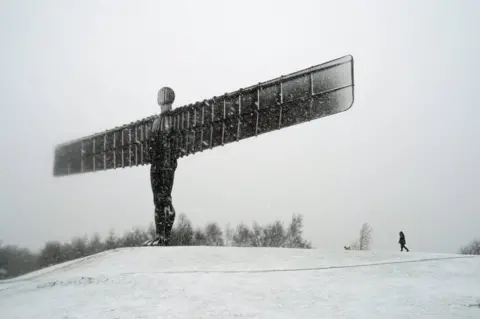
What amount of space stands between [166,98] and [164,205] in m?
3.88

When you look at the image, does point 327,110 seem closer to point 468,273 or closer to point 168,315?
point 468,273

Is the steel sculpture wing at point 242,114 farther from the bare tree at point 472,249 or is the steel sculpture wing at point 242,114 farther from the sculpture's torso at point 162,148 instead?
the bare tree at point 472,249

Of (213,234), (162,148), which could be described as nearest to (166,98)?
(162,148)

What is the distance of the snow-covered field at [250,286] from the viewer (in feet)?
30.8

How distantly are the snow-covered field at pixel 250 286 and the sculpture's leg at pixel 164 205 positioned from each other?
0.78 metres

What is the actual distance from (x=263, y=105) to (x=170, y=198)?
184 inches

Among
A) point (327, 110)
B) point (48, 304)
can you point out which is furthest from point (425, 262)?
point (48, 304)

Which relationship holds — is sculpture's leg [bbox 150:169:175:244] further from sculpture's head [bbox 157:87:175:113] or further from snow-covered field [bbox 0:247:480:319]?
sculpture's head [bbox 157:87:175:113]

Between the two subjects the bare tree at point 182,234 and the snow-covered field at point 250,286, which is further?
the bare tree at point 182,234

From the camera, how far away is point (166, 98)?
56.4ft

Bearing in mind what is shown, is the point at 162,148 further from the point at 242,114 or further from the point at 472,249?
the point at 472,249

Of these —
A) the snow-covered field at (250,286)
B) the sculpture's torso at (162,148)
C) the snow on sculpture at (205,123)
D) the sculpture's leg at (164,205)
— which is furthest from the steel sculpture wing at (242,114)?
the snow-covered field at (250,286)

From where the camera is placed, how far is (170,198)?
1644 cm

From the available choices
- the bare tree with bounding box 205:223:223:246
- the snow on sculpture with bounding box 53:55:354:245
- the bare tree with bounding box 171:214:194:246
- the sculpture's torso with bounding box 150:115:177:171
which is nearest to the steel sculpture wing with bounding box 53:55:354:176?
the snow on sculpture with bounding box 53:55:354:245
